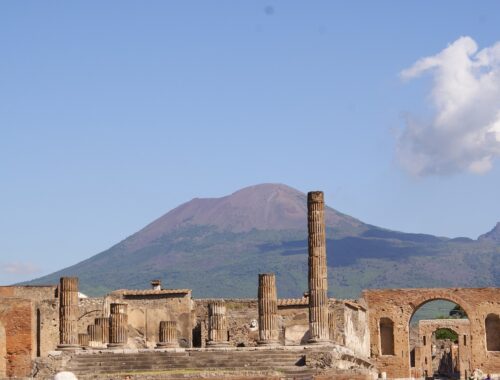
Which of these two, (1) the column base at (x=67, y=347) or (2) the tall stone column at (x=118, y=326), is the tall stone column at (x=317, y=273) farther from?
(1) the column base at (x=67, y=347)

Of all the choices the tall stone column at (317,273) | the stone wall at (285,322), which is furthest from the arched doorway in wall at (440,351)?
the tall stone column at (317,273)

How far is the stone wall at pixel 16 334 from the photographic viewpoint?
1921 inches

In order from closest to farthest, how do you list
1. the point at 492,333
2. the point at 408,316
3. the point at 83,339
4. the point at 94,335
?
1. the point at 83,339
2. the point at 94,335
3. the point at 408,316
4. the point at 492,333

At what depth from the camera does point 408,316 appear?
6350cm

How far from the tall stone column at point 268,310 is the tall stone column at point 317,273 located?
1.71 m

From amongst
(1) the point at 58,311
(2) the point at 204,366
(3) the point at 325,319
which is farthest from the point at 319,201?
(1) the point at 58,311

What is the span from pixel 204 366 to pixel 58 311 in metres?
10.3

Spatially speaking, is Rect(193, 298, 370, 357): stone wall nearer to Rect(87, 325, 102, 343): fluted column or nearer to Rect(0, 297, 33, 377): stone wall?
Rect(87, 325, 102, 343): fluted column

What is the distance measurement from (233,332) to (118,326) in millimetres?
9962

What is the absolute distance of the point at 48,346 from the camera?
167 ft

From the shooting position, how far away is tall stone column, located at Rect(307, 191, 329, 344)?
44.8 m

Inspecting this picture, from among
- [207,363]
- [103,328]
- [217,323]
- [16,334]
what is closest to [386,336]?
[217,323]

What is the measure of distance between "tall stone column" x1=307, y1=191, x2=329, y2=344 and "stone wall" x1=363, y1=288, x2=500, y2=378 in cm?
1801

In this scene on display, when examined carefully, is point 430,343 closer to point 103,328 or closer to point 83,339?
point 103,328
